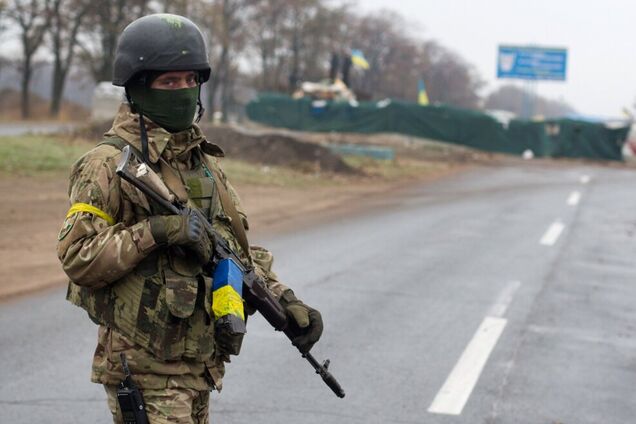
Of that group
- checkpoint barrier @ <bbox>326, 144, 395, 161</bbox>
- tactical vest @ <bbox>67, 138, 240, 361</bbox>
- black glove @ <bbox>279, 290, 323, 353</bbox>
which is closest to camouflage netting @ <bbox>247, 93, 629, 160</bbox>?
checkpoint barrier @ <bbox>326, 144, 395, 161</bbox>

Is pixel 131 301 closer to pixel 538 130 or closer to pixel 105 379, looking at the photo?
pixel 105 379

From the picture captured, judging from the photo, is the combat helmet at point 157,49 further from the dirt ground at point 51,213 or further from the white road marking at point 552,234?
the white road marking at point 552,234

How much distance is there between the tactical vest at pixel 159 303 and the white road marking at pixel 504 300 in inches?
235

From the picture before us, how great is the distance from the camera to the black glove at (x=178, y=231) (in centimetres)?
305

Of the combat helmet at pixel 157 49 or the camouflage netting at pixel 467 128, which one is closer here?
the combat helmet at pixel 157 49

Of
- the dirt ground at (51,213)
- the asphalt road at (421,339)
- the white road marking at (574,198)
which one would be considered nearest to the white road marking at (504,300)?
the asphalt road at (421,339)

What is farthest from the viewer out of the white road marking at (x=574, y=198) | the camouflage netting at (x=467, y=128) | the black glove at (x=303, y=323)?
the camouflage netting at (x=467, y=128)

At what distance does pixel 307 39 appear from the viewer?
81.7 m

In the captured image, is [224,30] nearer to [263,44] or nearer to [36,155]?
[263,44]

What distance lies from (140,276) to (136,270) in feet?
0.08

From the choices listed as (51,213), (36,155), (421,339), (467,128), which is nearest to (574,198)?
(36,155)

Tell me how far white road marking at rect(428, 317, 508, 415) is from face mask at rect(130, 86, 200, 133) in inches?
130

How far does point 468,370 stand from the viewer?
23.0 feet

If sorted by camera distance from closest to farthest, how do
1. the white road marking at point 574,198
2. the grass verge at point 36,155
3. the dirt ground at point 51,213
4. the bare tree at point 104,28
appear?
the dirt ground at point 51,213 → the grass verge at point 36,155 → the white road marking at point 574,198 → the bare tree at point 104,28
